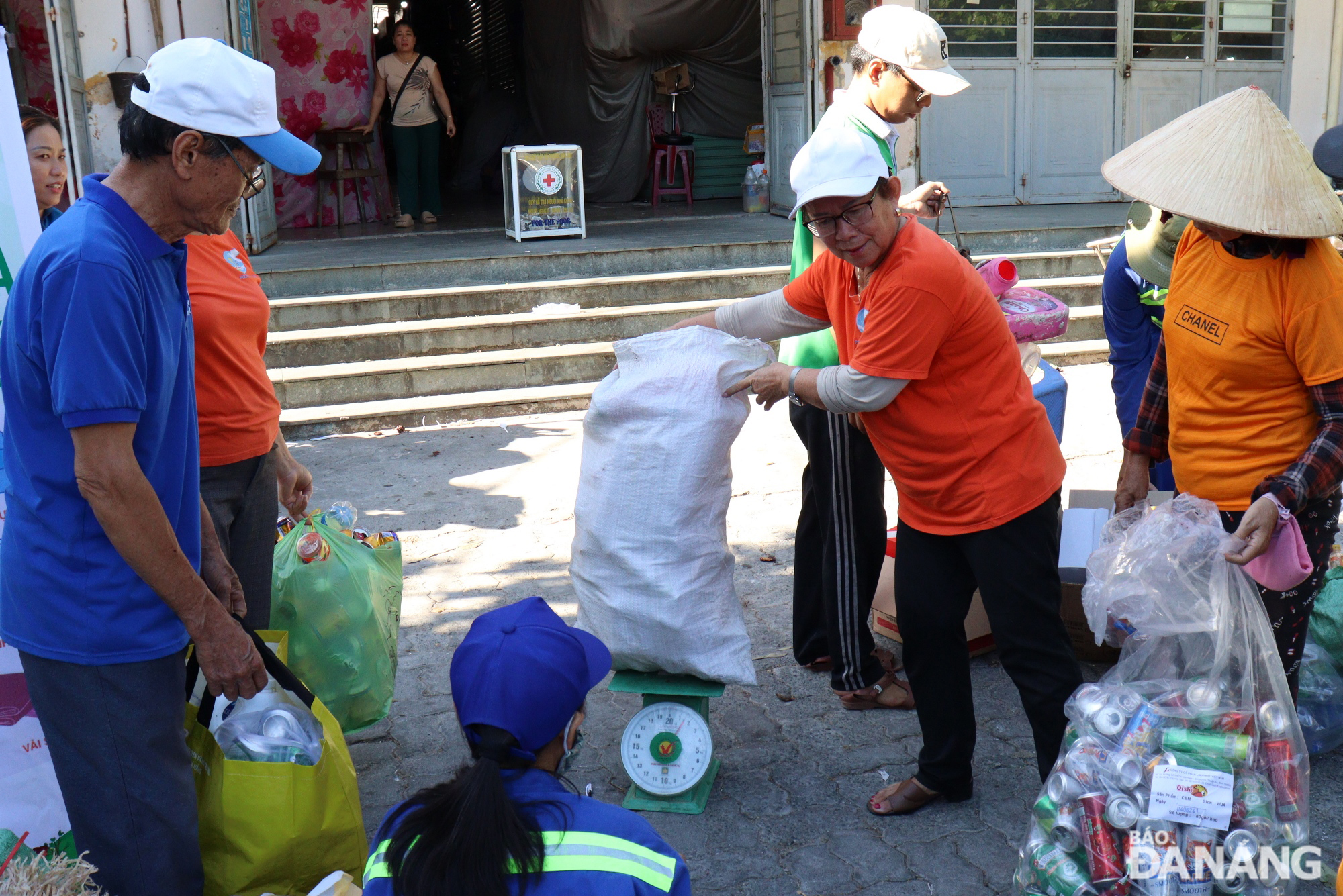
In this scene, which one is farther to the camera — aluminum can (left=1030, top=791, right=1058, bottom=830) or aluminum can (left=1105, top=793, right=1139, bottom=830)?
aluminum can (left=1030, top=791, right=1058, bottom=830)

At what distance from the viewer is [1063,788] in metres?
2.31

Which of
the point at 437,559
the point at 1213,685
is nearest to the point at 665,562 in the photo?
the point at 1213,685

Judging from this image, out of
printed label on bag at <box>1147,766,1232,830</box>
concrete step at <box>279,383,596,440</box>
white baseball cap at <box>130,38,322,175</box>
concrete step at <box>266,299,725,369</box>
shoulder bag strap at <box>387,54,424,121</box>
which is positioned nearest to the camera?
white baseball cap at <box>130,38,322,175</box>

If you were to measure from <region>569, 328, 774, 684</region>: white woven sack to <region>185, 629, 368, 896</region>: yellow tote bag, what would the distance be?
0.75 m

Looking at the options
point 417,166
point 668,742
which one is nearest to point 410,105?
point 417,166

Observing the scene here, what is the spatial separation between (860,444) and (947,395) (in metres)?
0.65

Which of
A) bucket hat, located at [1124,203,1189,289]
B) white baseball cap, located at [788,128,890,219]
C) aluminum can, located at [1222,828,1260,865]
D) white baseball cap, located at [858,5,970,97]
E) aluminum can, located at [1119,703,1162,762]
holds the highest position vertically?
white baseball cap, located at [858,5,970,97]

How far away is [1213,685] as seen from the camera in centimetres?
228

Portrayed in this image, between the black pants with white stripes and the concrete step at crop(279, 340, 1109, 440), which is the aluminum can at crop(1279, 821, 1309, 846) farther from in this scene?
the concrete step at crop(279, 340, 1109, 440)

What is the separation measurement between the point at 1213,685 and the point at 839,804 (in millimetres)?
1013

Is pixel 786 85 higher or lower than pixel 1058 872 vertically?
higher

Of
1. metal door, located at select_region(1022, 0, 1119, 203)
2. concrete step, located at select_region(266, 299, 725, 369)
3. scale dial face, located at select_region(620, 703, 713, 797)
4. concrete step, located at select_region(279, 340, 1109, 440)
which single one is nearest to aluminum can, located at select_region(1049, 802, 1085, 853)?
scale dial face, located at select_region(620, 703, 713, 797)

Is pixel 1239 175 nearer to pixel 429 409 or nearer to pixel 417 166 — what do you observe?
pixel 429 409

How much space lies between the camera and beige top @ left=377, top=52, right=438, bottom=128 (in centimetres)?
1003
